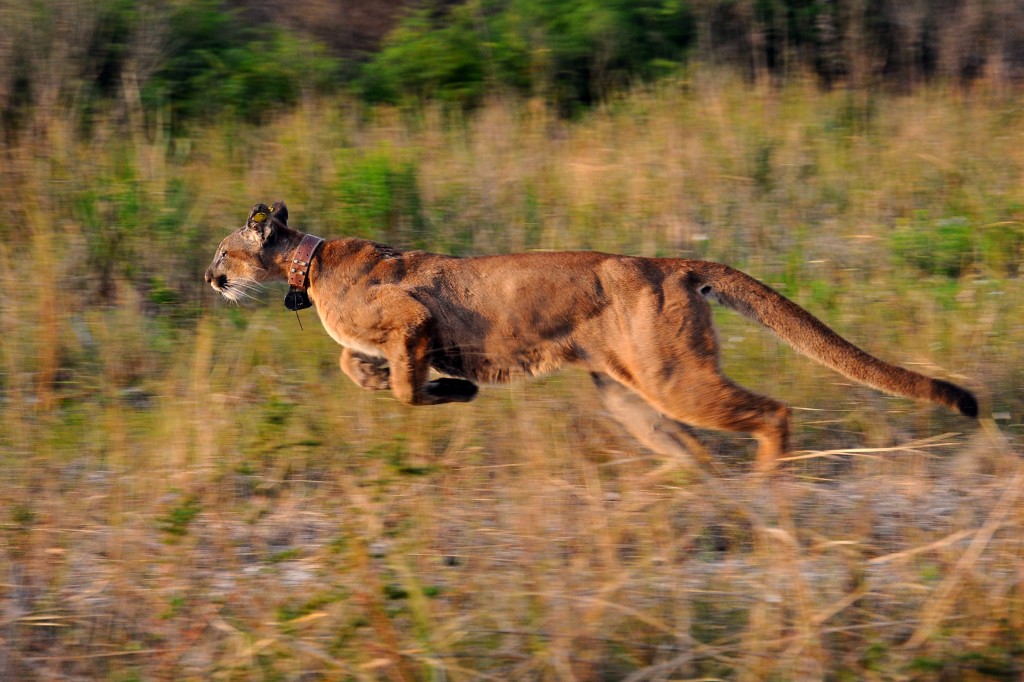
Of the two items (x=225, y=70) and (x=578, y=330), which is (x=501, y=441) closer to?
(x=578, y=330)

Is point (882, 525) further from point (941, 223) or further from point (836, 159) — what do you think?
point (836, 159)

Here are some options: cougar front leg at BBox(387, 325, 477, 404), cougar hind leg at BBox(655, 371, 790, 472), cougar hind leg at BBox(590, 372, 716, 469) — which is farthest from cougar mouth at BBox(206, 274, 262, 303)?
cougar hind leg at BBox(655, 371, 790, 472)

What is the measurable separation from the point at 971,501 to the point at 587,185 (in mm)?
4745

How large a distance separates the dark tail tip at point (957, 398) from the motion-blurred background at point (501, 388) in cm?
29

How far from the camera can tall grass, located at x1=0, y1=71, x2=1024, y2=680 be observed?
4195 mm

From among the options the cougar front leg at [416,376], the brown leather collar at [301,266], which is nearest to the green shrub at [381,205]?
the brown leather collar at [301,266]

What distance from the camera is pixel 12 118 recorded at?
32.8 ft

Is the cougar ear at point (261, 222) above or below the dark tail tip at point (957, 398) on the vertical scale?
above

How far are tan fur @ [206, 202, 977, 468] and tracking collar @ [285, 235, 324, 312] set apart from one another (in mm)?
47

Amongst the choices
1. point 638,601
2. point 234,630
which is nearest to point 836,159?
point 638,601

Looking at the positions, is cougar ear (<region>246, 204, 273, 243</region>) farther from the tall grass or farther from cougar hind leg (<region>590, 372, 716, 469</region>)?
cougar hind leg (<region>590, 372, 716, 469</region>)

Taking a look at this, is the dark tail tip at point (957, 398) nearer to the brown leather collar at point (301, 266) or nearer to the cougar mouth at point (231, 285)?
the brown leather collar at point (301, 266)

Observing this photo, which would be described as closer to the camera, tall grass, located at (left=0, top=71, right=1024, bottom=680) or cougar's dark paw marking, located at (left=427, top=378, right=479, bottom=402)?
tall grass, located at (left=0, top=71, right=1024, bottom=680)

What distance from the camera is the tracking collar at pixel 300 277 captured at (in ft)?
20.1
